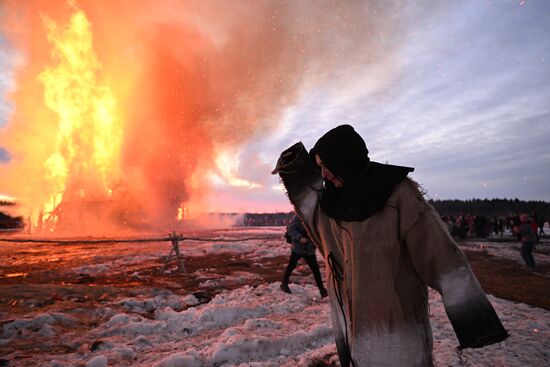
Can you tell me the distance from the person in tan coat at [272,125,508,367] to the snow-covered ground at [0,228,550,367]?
7.47 feet

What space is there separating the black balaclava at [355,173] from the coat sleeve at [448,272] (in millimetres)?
121

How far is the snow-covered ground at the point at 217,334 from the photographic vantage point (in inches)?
150

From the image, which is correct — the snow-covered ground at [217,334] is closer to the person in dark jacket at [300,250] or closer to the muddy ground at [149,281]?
the person in dark jacket at [300,250]

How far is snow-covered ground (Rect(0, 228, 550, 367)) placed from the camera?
12.5 ft

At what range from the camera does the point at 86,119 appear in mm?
46469

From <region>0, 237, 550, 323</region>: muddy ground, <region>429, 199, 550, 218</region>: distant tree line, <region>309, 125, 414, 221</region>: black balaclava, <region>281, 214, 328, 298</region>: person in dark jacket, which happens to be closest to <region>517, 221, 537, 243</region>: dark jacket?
<region>0, 237, 550, 323</region>: muddy ground

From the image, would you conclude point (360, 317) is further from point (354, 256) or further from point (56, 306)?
point (56, 306)

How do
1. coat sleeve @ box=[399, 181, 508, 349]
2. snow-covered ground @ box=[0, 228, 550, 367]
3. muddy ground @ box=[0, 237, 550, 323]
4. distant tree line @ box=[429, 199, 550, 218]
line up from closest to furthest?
coat sleeve @ box=[399, 181, 508, 349] → snow-covered ground @ box=[0, 228, 550, 367] → muddy ground @ box=[0, 237, 550, 323] → distant tree line @ box=[429, 199, 550, 218]

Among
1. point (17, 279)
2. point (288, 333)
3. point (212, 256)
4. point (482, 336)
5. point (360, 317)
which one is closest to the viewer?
point (482, 336)

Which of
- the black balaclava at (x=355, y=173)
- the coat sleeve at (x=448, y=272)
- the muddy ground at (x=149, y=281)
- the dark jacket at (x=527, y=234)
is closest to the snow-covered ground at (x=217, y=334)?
the muddy ground at (x=149, y=281)

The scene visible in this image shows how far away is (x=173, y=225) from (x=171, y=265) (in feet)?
166

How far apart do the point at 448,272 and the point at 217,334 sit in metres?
4.23

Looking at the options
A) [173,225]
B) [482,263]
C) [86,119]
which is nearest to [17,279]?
[482,263]

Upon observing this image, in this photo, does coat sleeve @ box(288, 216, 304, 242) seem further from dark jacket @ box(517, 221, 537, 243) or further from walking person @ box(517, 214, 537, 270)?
dark jacket @ box(517, 221, 537, 243)
